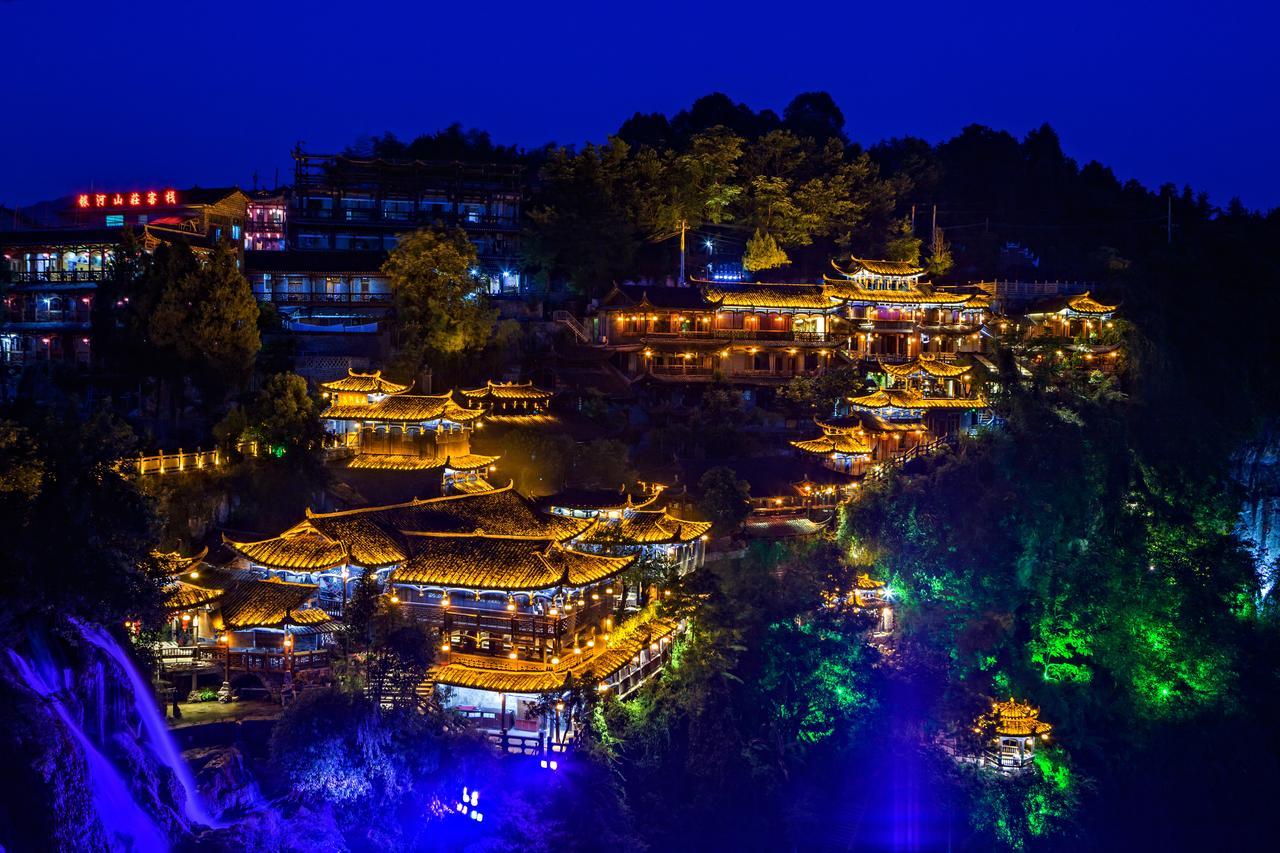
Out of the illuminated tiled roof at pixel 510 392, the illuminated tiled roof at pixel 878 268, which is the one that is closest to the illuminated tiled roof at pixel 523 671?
the illuminated tiled roof at pixel 510 392

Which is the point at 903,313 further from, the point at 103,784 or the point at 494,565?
the point at 103,784

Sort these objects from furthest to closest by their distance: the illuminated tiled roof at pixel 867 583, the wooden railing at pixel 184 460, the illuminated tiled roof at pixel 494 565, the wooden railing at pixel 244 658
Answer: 1. the illuminated tiled roof at pixel 867 583
2. the wooden railing at pixel 184 460
3. the illuminated tiled roof at pixel 494 565
4. the wooden railing at pixel 244 658

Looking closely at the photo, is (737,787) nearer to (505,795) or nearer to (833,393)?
(505,795)

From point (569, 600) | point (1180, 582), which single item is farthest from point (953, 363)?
point (569, 600)

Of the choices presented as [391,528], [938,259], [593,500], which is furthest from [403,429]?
[938,259]

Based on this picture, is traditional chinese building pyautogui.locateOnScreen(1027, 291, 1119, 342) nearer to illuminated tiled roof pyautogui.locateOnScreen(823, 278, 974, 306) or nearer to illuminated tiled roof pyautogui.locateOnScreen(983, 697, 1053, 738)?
illuminated tiled roof pyautogui.locateOnScreen(823, 278, 974, 306)

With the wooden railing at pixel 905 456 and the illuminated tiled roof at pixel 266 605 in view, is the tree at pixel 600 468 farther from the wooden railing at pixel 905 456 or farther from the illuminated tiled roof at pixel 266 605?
the illuminated tiled roof at pixel 266 605

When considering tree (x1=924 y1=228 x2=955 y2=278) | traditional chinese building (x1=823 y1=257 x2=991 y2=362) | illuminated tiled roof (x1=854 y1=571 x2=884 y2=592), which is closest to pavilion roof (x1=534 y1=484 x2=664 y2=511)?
illuminated tiled roof (x1=854 y1=571 x2=884 y2=592)
